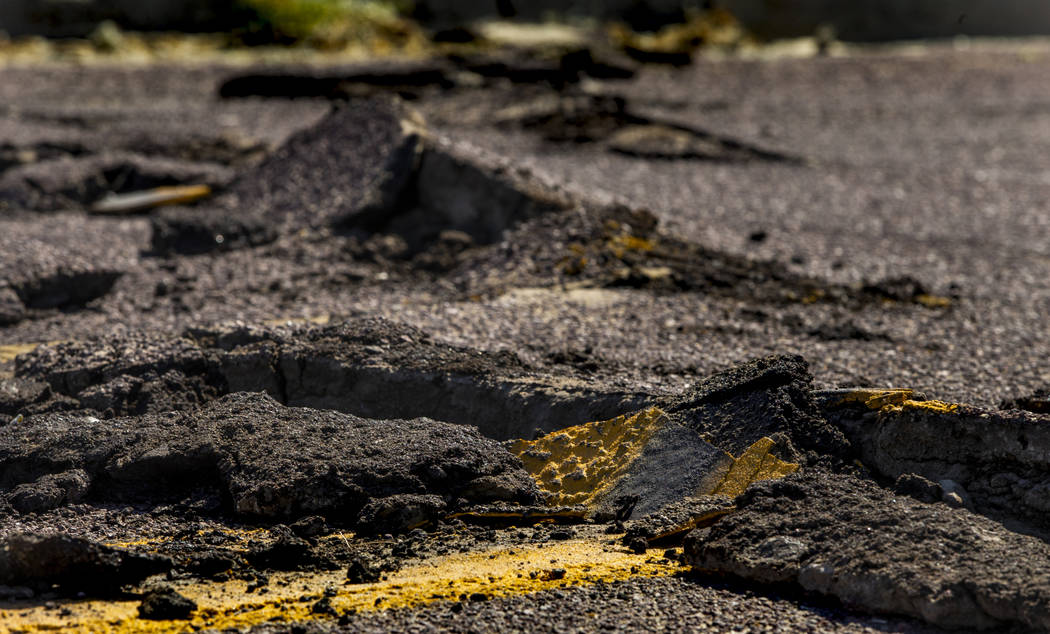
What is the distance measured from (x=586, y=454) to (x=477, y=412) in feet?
1.56

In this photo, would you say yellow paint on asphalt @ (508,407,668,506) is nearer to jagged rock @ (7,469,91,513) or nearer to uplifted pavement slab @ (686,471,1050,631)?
uplifted pavement slab @ (686,471,1050,631)

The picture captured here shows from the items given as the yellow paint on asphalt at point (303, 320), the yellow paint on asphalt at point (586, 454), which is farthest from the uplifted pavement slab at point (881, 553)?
the yellow paint on asphalt at point (303, 320)

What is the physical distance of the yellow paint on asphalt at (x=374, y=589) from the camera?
304cm

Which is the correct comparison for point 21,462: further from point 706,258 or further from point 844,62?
point 844,62

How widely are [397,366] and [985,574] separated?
2.18 m

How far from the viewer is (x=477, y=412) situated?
4238 mm

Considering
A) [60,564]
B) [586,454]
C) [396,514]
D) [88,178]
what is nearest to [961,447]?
[586,454]

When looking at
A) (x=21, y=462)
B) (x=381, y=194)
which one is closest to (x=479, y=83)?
(x=381, y=194)

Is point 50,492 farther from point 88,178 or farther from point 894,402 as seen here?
point 88,178

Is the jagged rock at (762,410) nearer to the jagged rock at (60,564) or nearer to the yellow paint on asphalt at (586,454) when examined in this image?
the yellow paint on asphalt at (586,454)

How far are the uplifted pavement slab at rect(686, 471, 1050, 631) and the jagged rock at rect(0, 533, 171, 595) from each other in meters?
1.58

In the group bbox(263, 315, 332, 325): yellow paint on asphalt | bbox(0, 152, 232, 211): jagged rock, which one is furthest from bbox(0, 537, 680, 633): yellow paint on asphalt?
bbox(0, 152, 232, 211): jagged rock

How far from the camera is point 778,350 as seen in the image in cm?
494

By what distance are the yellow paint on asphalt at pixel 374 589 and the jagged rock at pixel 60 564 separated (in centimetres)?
7
